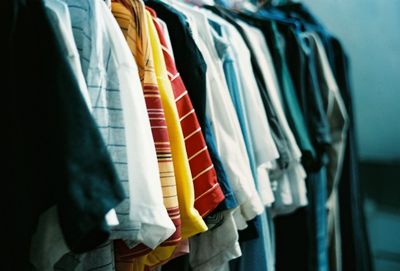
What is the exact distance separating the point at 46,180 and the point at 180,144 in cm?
21

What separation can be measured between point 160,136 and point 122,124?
0.06m

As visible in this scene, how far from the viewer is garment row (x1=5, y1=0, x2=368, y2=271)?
38 cm

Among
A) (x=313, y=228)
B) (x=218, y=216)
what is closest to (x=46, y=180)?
(x=218, y=216)

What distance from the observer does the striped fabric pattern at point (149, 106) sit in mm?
500

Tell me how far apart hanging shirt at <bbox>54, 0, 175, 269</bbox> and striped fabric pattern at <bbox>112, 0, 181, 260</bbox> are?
0.09 ft

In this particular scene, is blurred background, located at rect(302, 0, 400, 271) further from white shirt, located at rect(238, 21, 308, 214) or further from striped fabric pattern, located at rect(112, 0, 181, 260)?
striped fabric pattern, located at rect(112, 0, 181, 260)

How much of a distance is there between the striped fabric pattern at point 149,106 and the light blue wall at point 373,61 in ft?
4.49

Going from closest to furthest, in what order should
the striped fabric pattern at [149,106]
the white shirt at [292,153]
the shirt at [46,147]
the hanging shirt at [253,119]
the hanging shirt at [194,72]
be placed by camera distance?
the shirt at [46,147] → the striped fabric pattern at [149,106] → the hanging shirt at [194,72] → the hanging shirt at [253,119] → the white shirt at [292,153]

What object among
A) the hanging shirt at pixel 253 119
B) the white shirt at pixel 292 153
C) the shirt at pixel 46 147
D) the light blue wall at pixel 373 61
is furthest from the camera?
the light blue wall at pixel 373 61

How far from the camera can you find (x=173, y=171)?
0.52m

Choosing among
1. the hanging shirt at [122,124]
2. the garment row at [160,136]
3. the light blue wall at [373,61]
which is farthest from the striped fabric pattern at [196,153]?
the light blue wall at [373,61]

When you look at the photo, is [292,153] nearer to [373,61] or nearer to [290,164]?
[290,164]

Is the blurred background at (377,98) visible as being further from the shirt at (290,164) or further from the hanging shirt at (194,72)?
the hanging shirt at (194,72)

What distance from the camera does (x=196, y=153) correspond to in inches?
22.8
